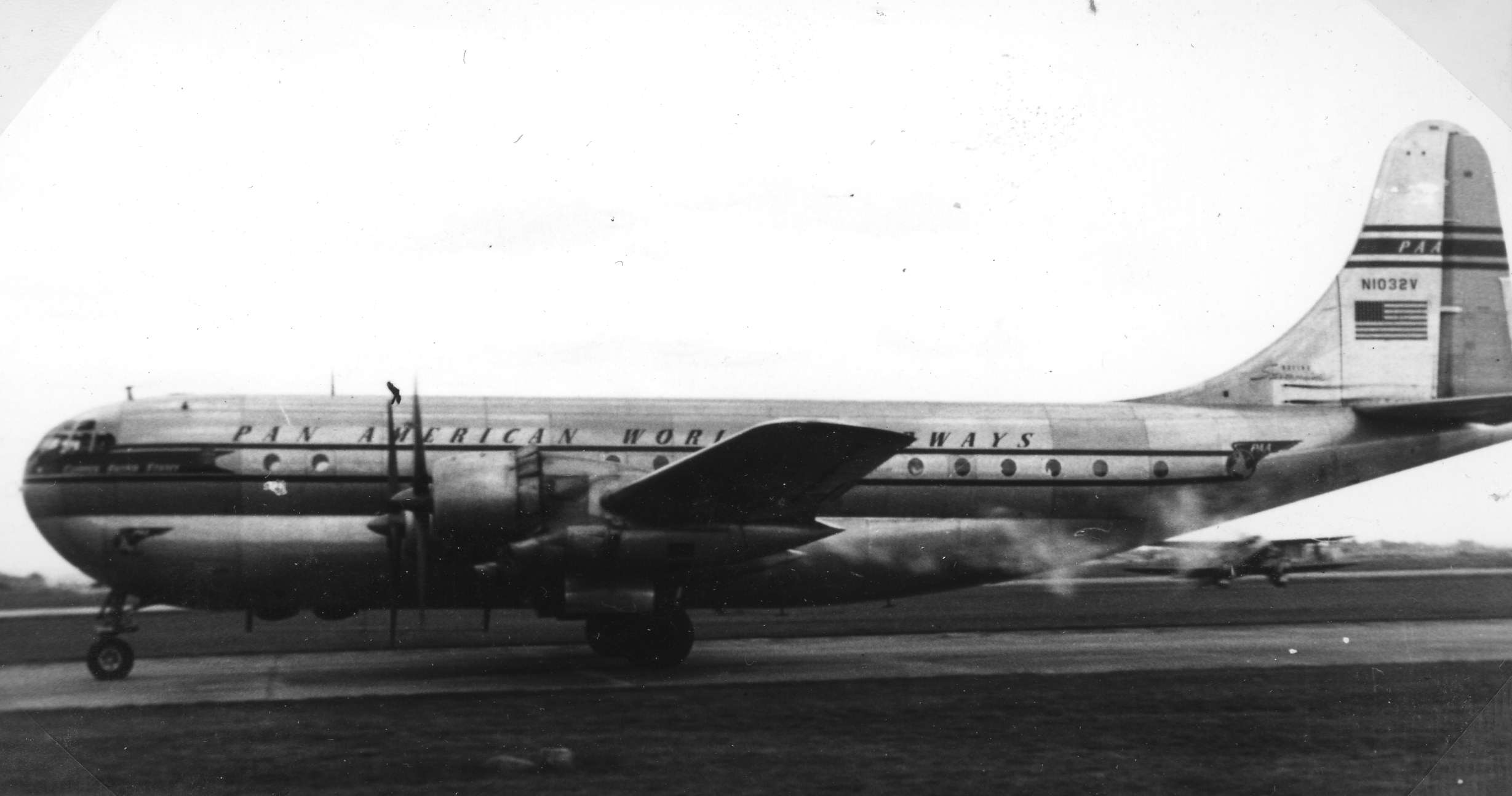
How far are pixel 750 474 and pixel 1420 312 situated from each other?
35.2 feet

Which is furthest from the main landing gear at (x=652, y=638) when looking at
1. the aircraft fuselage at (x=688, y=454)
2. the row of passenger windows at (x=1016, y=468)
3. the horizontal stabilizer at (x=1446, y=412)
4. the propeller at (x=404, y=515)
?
the horizontal stabilizer at (x=1446, y=412)

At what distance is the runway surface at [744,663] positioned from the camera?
1349 centimetres

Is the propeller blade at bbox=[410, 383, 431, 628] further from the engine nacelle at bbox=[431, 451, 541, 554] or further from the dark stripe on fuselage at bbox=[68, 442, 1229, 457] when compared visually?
the dark stripe on fuselage at bbox=[68, 442, 1229, 457]

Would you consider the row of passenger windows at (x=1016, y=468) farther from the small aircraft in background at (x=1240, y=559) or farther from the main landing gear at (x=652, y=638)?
the small aircraft in background at (x=1240, y=559)

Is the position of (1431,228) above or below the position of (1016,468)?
above

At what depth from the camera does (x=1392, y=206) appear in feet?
59.9

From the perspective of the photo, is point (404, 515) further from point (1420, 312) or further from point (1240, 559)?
point (1240, 559)

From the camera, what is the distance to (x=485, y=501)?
13422 mm

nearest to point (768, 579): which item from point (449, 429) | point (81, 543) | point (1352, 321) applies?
point (449, 429)

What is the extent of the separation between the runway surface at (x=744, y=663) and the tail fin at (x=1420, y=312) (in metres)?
3.55

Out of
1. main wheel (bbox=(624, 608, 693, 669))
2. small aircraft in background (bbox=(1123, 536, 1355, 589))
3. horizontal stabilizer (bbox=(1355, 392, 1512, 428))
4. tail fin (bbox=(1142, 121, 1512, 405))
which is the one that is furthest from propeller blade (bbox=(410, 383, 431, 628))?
small aircraft in background (bbox=(1123, 536, 1355, 589))

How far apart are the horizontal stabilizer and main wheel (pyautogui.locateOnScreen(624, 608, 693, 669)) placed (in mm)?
9622

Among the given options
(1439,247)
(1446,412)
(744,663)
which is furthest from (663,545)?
(1439,247)

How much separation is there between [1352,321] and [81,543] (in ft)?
55.4
